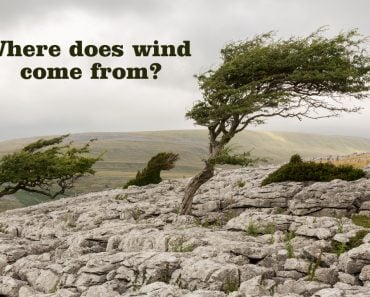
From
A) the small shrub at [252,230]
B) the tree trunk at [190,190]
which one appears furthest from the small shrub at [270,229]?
the tree trunk at [190,190]

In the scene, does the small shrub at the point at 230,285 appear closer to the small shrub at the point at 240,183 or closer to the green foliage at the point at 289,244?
the green foliage at the point at 289,244

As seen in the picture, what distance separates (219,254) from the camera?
1683cm

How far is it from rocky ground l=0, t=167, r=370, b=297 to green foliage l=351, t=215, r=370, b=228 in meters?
0.44

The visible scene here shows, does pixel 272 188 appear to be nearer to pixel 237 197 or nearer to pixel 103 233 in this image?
pixel 237 197

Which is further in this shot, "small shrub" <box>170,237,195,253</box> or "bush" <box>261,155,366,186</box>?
"bush" <box>261,155,366,186</box>

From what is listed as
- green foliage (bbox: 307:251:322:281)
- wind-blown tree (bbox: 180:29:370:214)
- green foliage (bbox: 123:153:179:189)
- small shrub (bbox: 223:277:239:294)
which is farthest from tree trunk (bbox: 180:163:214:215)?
green foliage (bbox: 123:153:179:189)

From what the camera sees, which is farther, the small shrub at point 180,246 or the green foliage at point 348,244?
the small shrub at point 180,246

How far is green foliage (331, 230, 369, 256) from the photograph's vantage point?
16.4 meters

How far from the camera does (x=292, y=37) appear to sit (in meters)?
27.5

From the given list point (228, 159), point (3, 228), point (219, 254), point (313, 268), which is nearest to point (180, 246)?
point (219, 254)

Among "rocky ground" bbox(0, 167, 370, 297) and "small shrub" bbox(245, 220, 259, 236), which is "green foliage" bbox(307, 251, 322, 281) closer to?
"rocky ground" bbox(0, 167, 370, 297)

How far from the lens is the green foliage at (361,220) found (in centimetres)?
2158

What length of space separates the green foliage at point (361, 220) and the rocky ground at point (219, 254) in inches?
17.2

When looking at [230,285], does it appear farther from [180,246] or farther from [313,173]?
[313,173]
